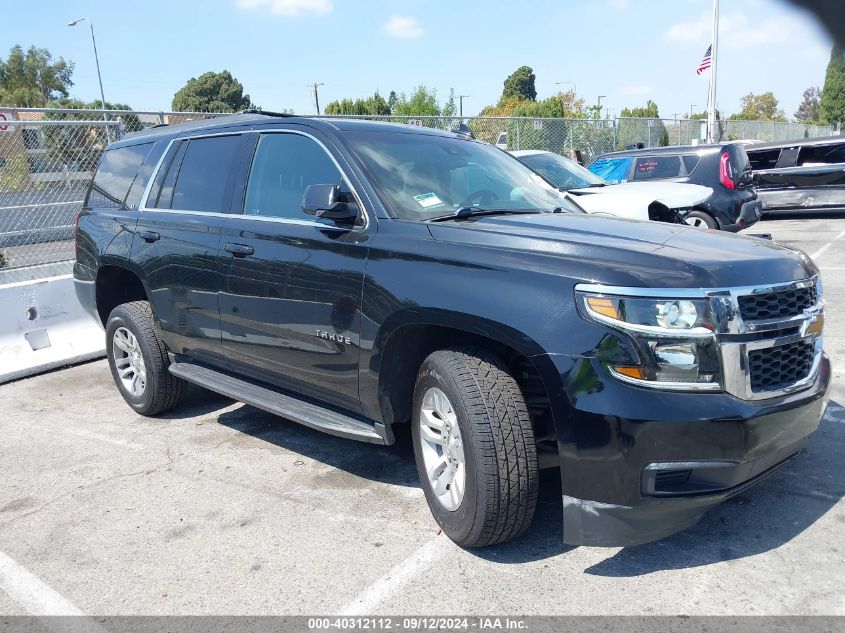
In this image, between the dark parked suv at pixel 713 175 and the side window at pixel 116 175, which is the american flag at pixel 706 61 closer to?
the dark parked suv at pixel 713 175

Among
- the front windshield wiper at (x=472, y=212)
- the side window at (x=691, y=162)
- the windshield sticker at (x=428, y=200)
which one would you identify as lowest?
the side window at (x=691, y=162)

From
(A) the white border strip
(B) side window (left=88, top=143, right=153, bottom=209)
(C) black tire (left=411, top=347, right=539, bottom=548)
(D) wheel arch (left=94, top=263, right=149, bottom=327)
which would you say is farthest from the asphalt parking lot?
(A) the white border strip

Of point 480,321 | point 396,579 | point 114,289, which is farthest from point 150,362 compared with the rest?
point 480,321

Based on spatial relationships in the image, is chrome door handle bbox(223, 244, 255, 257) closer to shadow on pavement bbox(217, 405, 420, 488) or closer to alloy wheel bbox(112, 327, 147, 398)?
shadow on pavement bbox(217, 405, 420, 488)

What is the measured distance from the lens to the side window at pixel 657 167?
12086 mm

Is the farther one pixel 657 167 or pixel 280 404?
pixel 657 167

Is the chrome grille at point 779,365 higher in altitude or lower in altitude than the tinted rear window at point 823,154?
lower

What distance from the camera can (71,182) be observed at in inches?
390

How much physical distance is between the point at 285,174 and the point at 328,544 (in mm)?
2109

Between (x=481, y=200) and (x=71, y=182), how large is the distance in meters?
7.66

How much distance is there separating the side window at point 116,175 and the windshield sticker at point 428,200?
2612mm

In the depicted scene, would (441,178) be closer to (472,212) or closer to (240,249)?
(472,212)

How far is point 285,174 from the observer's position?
440 cm

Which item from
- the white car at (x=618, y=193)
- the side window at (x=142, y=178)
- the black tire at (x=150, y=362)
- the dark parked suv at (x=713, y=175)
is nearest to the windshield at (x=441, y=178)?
the side window at (x=142, y=178)
